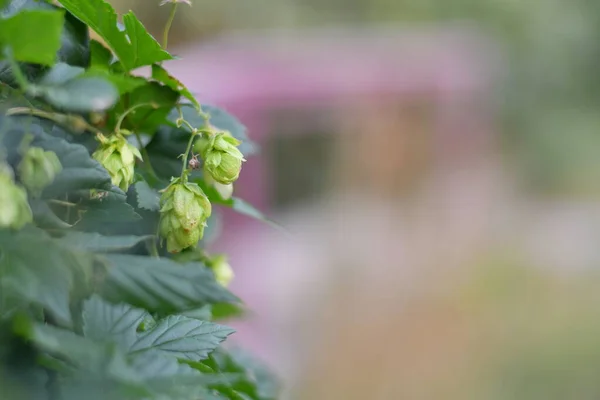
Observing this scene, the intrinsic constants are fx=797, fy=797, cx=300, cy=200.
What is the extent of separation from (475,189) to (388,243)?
3.83 ft

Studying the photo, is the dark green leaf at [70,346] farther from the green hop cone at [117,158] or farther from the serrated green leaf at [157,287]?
the green hop cone at [117,158]

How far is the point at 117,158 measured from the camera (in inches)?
16.1

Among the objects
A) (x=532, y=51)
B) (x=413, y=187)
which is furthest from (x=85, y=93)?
(x=532, y=51)

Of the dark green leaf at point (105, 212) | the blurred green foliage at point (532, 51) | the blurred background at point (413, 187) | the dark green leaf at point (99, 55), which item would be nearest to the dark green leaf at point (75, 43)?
the dark green leaf at point (99, 55)

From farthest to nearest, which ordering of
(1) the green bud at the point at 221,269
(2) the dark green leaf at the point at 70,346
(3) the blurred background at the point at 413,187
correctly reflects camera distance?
(3) the blurred background at the point at 413,187
(1) the green bud at the point at 221,269
(2) the dark green leaf at the point at 70,346

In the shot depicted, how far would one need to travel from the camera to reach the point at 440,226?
420 centimetres

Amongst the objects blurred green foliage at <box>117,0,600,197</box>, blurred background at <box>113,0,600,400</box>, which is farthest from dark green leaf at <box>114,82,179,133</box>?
blurred green foliage at <box>117,0,600,197</box>

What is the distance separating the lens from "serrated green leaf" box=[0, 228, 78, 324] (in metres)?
0.28

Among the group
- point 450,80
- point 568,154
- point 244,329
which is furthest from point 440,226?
point 568,154

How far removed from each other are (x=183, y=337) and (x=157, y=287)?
0.09 meters

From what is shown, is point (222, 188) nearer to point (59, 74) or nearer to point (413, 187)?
point (59, 74)

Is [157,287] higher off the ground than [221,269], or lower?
higher

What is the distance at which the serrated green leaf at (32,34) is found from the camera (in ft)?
0.96

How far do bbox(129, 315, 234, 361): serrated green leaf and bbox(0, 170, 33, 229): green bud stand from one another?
0.09 meters
